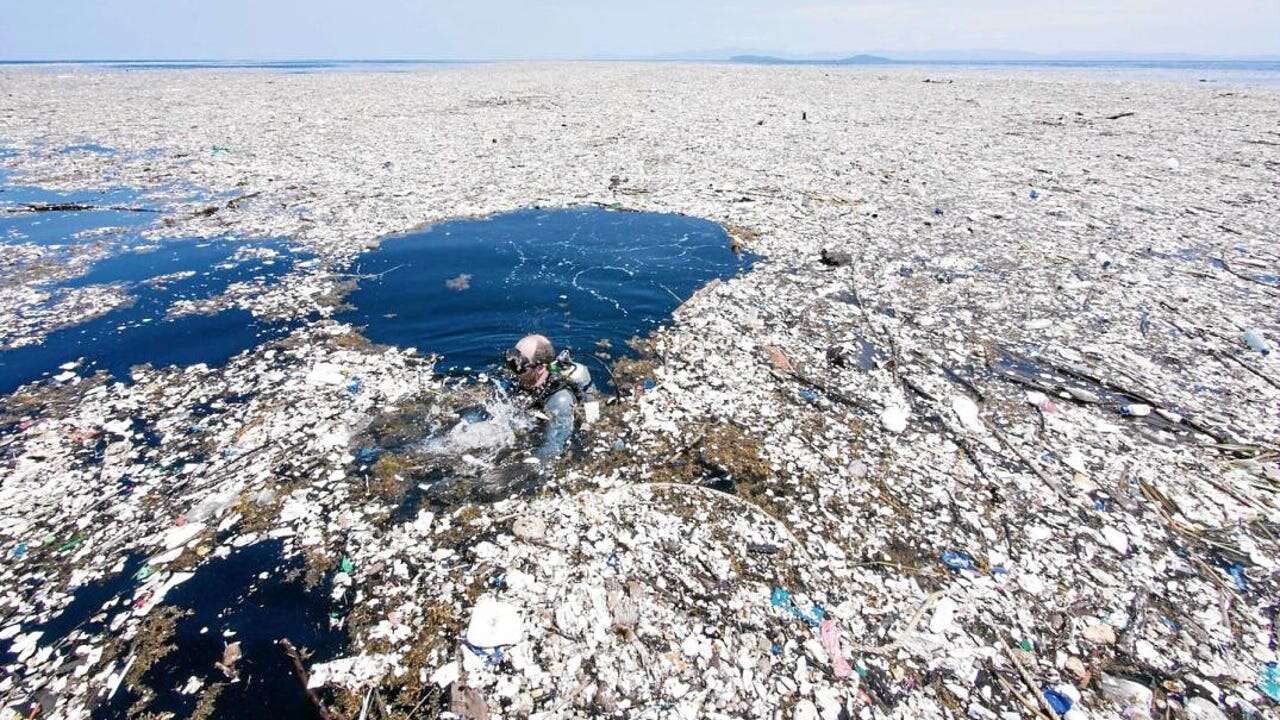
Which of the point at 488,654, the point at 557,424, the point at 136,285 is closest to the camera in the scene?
the point at 488,654

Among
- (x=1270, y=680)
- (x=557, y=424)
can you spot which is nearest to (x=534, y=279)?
(x=557, y=424)

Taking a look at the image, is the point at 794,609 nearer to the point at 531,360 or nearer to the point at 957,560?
the point at 957,560

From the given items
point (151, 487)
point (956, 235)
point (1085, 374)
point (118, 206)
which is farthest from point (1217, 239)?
point (118, 206)

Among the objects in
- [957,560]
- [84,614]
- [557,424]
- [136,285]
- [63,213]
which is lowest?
[957,560]

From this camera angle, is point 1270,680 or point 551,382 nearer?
point 1270,680

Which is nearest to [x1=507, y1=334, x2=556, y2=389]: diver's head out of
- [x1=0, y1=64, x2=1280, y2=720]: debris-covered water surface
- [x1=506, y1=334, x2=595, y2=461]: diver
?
[x1=506, y1=334, x2=595, y2=461]: diver

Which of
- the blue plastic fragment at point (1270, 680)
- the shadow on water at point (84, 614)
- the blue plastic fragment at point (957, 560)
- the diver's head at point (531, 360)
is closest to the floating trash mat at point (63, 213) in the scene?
A: the shadow on water at point (84, 614)

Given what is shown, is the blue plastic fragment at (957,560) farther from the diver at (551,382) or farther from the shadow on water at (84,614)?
the shadow on water at (84,614)
